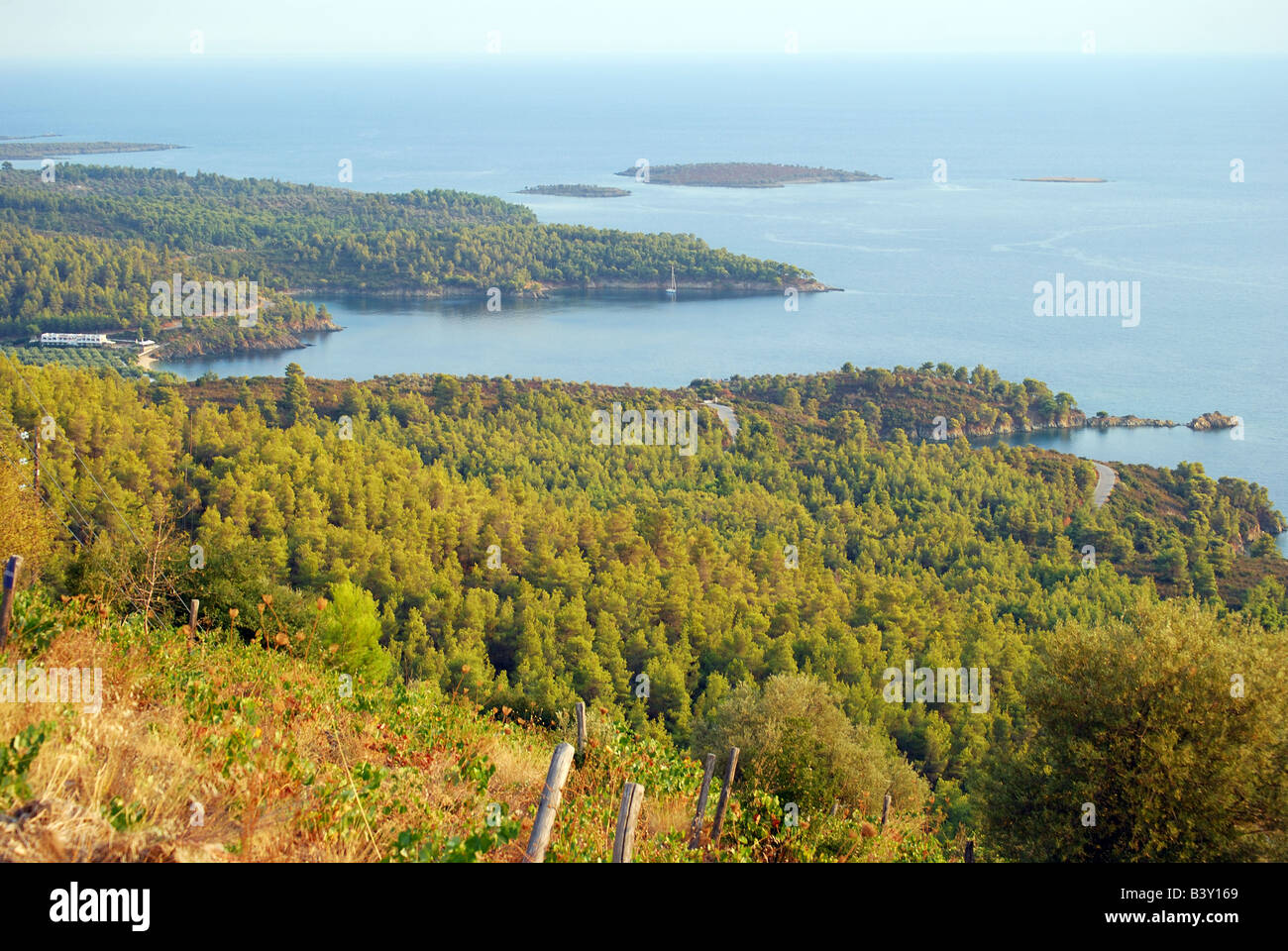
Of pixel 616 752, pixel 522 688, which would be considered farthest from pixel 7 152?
pixel 616 752

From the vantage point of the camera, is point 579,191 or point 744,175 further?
point 744,175

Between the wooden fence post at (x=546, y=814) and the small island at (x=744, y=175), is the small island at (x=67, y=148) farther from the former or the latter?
the wooden fence post at (x=546, y=814)

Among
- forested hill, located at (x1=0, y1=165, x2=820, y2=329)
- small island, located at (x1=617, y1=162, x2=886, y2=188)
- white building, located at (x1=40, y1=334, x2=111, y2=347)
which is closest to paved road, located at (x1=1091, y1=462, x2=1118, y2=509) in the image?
forested hill, located at (x1=0, y1=165, x2=820, y2=329)

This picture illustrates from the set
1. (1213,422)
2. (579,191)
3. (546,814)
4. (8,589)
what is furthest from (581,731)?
(579,191)

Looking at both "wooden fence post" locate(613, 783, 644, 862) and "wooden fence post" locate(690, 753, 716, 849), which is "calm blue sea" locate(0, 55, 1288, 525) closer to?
"wooden fence post" locate(690, 753, 716, 849)

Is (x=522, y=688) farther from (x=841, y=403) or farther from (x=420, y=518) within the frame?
(x=841, y=403)

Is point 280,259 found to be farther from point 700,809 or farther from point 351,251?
point 700,809

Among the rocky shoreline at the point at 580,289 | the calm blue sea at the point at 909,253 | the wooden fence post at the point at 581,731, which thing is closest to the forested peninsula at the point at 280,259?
the rocky shoreline at the point at 580,289
